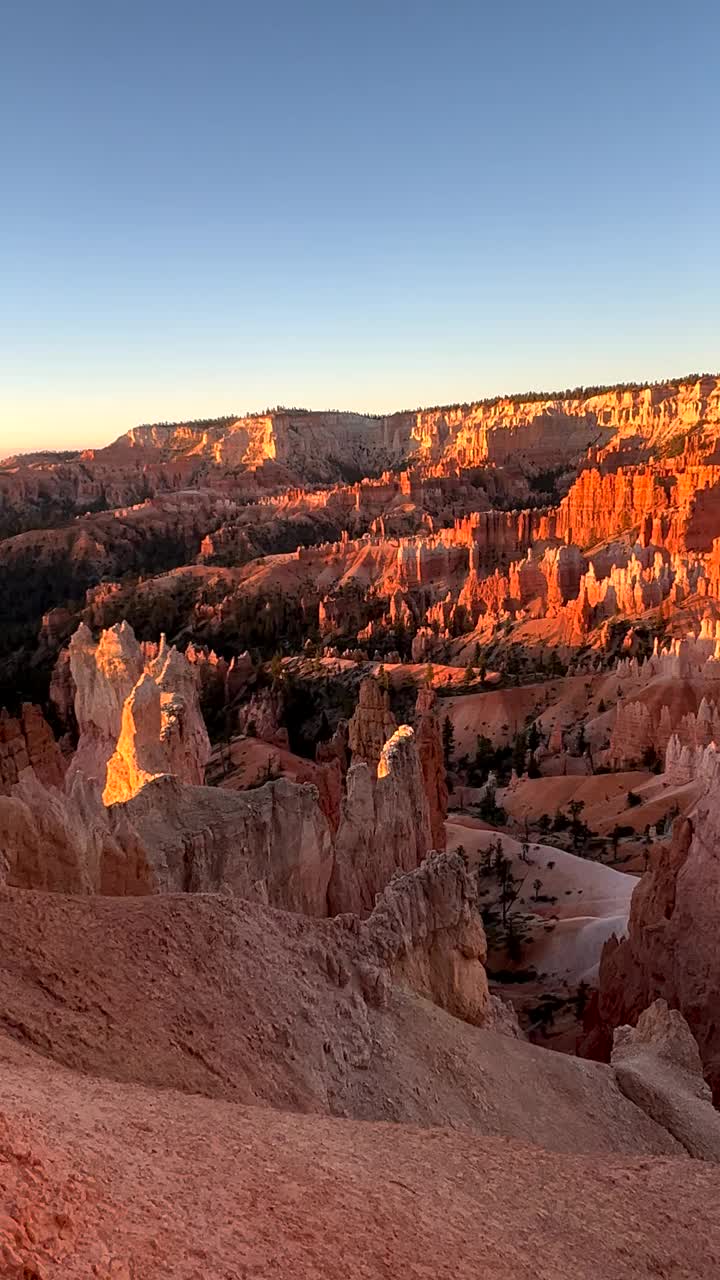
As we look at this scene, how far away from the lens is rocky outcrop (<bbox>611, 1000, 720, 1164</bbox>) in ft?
33.2

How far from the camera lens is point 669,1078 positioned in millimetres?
11508

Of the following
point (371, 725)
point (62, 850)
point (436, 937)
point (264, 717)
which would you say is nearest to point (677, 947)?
point (436, 937)

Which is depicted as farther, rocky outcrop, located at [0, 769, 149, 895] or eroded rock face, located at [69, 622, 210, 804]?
eroded rock face, located at [69, 622, 210, 804]

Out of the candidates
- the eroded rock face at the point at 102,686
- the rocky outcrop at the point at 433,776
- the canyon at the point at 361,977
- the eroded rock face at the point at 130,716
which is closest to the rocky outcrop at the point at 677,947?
the canyon at the point at 361,977

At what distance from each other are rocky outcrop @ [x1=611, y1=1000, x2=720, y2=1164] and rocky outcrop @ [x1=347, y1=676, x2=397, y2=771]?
16.8 metres

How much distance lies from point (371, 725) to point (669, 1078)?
19.1 m

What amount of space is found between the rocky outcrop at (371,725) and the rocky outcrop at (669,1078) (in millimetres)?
16781

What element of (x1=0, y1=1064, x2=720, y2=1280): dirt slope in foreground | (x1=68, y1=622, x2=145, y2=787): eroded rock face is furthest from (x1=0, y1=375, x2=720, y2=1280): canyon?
(x1=68, y1=622, x2=145, y2=787): eroded rock face

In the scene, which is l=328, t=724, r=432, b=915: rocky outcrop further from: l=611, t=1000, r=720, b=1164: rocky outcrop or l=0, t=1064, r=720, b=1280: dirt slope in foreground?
l=0, t=1064, r=720, b=1280: dirt slope in foreground

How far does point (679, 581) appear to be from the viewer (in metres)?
61.1

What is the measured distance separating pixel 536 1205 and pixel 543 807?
103ft

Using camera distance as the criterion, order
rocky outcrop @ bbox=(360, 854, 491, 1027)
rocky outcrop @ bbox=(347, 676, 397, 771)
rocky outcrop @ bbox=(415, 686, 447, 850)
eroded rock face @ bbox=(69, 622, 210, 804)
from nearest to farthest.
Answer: rocky outcrop @ bbox=(360, 854, 491, 1027) → eroded rock face @ bbox=(69, 622, 210, 804) → rocky outcrop @ bbox=(415, 686, 447, 850) → rocky outcrop @ bbox=(347, 676, 397, 771)

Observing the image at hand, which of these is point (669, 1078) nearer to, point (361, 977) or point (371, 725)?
point (361, 977)

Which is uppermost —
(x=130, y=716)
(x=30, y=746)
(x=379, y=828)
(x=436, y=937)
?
(x=130, y=716)
